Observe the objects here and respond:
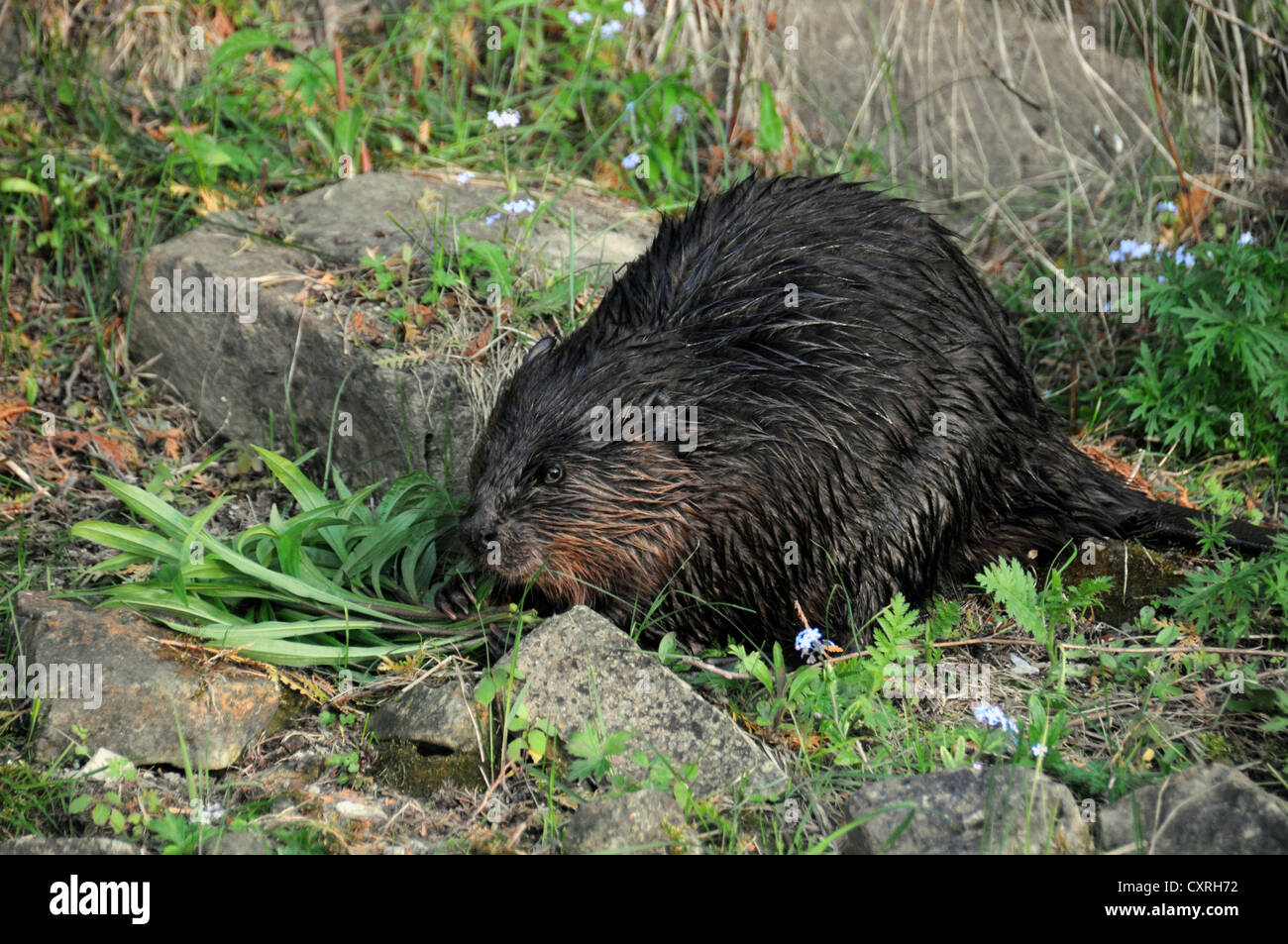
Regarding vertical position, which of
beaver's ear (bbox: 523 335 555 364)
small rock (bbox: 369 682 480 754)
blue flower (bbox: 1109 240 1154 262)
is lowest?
small rock (bbox: 369 682 480 754)

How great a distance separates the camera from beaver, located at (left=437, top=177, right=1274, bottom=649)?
3141 millimetres

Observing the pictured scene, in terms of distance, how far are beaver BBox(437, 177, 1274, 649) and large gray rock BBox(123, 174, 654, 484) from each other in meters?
0.66

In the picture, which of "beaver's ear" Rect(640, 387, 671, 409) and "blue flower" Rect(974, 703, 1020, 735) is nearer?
"blue flower" Rect(974, 703, 1020, 735)

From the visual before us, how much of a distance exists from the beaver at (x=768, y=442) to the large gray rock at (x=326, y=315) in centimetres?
66

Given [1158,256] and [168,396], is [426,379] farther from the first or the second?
[1158,256]

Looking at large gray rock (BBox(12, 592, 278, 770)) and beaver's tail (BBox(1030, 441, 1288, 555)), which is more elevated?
beaver's tail (BBox(1030, 441, 1288, 555))

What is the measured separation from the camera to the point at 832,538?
3.27 meters

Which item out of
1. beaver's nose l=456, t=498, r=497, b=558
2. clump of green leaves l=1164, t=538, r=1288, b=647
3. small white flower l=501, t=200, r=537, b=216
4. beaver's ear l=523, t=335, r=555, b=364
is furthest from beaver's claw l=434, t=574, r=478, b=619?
clump of green leaves l=1164, t=538, r=1288, b=647

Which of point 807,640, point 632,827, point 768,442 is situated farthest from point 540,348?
point 632,827

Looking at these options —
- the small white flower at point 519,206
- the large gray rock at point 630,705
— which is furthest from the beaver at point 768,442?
the small white flower at point 519,206

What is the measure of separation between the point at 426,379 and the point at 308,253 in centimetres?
83

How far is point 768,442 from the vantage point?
126 inches

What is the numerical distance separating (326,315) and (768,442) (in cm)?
168

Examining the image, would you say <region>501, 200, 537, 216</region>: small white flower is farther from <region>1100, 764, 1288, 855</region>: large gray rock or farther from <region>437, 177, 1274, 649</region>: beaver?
<region>1100, 764, 1288, 855</region>: large gray rock
